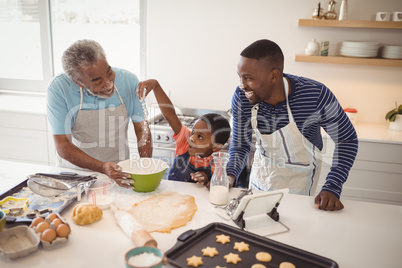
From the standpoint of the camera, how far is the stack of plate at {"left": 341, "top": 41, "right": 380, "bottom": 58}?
8.63 ft

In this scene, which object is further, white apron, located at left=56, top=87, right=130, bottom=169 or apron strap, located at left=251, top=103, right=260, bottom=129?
white apron, located at left=56, top=87, right=130, bottom=169

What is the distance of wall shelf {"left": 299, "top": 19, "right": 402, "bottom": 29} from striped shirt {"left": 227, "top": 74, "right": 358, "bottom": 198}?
51.4 inches

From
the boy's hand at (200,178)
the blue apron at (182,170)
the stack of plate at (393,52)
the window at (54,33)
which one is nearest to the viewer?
the boy's hand at (200,178)

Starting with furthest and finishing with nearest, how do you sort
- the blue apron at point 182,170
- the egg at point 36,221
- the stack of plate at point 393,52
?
the stack of plate at point 393,52 → the blue apron at point 182,170 → the egg at point 36,221

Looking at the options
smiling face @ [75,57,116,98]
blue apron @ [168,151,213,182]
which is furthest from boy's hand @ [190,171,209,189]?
smiling face @ [75,57,116,98]

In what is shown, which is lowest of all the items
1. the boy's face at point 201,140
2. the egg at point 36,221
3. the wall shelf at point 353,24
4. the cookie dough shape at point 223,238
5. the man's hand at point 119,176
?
the cookie dough shape at point 223,238

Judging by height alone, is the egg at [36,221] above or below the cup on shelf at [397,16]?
below

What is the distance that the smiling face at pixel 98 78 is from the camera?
156 centimetres

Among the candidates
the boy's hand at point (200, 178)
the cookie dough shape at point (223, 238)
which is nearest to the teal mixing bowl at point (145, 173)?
the boy's hand at point (200, 178)

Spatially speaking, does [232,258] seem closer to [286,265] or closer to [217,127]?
[286,265]

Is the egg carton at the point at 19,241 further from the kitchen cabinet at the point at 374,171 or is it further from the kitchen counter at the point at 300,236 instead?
the kitchen cabinet at the point at 374,171

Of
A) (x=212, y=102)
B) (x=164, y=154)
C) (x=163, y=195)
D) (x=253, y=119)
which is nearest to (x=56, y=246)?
(x=163, y=195)

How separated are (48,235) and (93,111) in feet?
2.83

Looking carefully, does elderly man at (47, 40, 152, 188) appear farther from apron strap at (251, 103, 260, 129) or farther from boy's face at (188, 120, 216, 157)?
apron strap at (251, 103, 260, 129)
